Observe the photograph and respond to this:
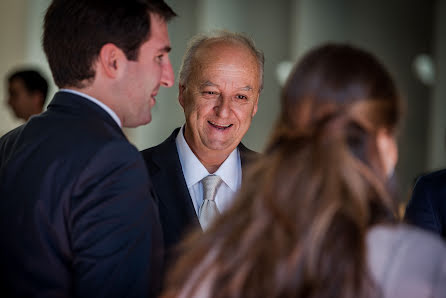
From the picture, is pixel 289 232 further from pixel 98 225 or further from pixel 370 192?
→ pixel 98 225

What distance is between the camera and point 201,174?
7.70ft

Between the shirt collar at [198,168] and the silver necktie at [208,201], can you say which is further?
the shirt collar at [198,168]

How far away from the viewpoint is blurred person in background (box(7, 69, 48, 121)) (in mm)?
4348

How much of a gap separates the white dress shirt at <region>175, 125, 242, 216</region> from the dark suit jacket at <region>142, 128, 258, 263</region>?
76mm

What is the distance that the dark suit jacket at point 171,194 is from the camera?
2.13 m

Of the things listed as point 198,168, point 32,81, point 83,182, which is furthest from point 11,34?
point 83,182

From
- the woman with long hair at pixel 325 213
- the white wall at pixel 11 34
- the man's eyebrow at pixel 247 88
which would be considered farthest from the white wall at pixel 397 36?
the woman with long hair at pixel 325 213

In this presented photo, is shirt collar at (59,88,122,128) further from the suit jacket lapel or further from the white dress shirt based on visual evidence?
the white dress shirt

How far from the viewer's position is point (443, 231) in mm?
1853

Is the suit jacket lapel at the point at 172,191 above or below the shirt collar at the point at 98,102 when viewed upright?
below

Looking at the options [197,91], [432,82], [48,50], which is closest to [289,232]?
[48,50]

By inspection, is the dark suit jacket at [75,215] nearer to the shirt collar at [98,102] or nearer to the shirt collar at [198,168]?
the shirt collar at [98,102]

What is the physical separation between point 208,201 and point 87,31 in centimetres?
95

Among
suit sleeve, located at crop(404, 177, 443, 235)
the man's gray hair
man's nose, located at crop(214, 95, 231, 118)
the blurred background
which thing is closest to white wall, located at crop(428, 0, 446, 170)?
the blurred background
